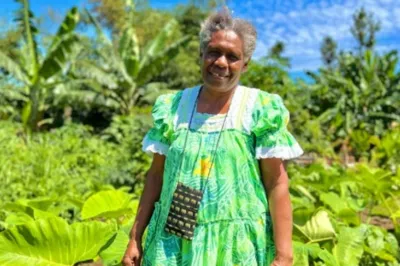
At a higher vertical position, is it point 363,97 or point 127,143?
point 363,97

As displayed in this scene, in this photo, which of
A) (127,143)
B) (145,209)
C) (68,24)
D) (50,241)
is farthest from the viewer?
(68,24)

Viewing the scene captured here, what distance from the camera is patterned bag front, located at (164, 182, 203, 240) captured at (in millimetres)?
1656

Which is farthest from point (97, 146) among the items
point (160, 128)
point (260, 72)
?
point (160, 128)

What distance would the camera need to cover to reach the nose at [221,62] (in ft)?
5.48

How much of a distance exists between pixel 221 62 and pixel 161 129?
0.30 m

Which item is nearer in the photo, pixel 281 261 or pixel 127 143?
pixel 281 261

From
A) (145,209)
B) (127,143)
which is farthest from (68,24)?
(145,209)

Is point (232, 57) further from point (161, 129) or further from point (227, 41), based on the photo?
point (161, 129)

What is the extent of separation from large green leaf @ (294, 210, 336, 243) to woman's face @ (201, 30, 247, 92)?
1.27 metres

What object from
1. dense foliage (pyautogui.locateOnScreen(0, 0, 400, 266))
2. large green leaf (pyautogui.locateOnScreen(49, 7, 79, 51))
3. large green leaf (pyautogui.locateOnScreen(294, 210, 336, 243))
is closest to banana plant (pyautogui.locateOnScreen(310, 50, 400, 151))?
dense foliage (pyautogui.locateOnScreen(0, 0, 400, 266))

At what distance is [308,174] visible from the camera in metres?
5.22

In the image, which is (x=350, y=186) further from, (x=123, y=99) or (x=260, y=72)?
(x=123, y=99)

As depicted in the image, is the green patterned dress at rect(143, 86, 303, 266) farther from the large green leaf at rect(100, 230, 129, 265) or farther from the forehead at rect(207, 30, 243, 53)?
the large green leaf at rect(100, 230, 129, 265)

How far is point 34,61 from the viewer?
11742 millimetres
